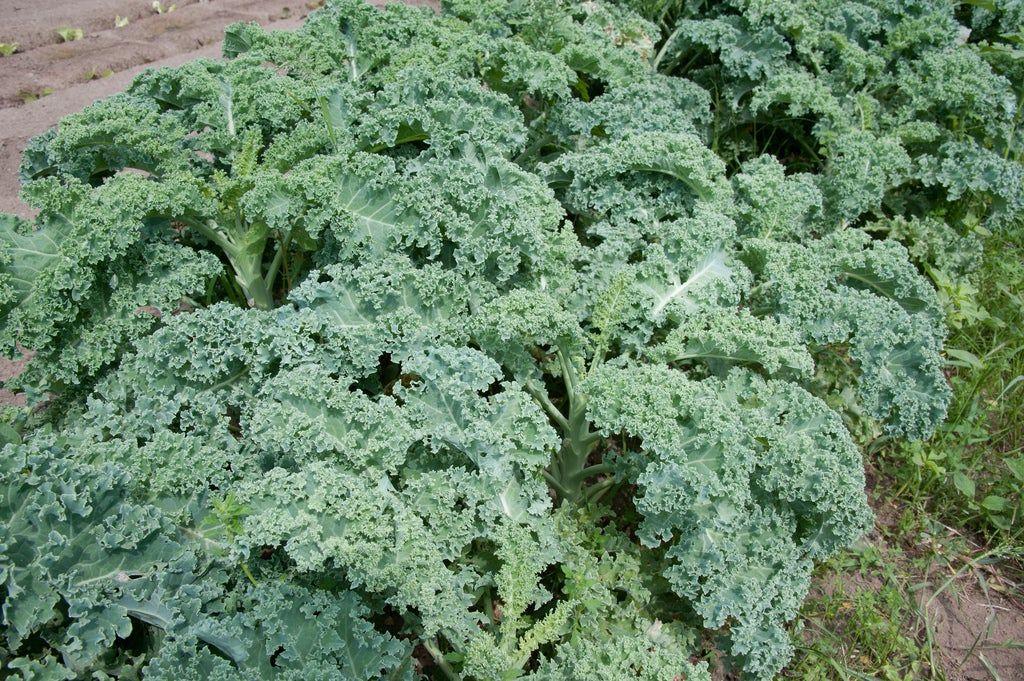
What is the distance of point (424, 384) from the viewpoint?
311 cm

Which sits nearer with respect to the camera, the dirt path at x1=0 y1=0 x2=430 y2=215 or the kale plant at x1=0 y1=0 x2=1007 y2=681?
the kale plant at x1=0 y1=0 x2=1007 y2=681

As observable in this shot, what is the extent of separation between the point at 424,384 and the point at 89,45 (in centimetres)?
591

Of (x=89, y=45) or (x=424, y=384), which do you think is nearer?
(x=424, y=384)

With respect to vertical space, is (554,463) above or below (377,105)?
below

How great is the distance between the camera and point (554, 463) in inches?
140

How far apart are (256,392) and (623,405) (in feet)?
4.98

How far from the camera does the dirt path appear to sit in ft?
20.1

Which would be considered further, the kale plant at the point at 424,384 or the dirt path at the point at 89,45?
the dirt path at the point at 89,45

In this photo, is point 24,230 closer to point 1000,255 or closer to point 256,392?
point 256,392

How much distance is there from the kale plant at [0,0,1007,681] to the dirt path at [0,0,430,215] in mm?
2348

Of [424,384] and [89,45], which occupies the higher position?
[424,384]

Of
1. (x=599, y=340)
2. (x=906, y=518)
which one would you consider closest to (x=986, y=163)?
(x=906, y=518)

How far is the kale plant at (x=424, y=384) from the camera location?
258 centimetres

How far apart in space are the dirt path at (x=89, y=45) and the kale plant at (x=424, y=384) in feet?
7.70
